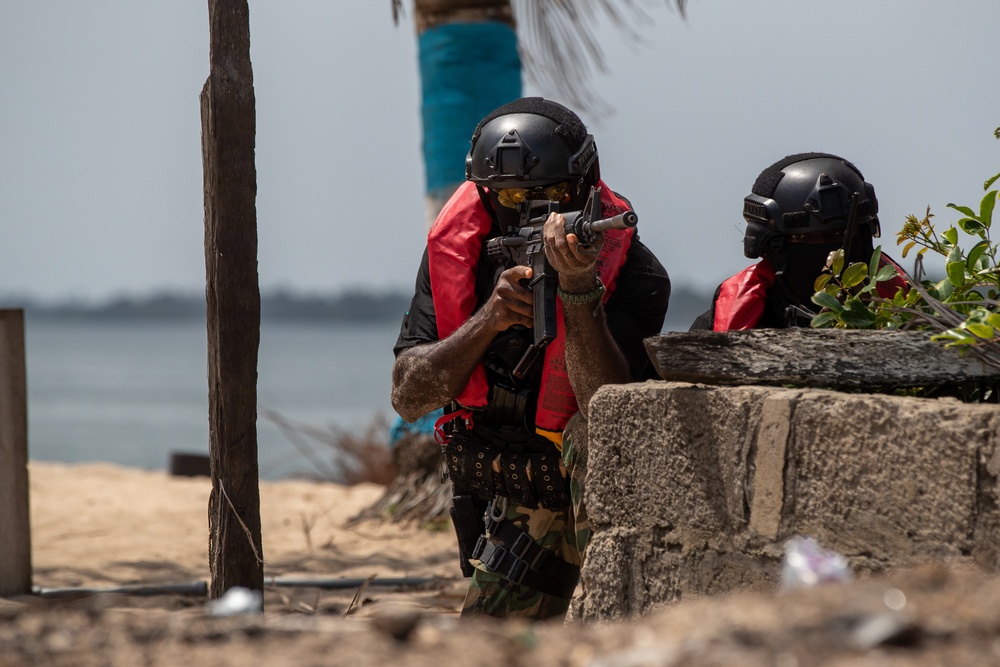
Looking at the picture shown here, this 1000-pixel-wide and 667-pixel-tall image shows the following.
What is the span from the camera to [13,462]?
5.12m

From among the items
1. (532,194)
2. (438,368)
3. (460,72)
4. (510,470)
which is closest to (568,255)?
(532,194)

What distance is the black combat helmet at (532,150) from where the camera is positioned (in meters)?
3.42

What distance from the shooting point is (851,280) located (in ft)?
9.87

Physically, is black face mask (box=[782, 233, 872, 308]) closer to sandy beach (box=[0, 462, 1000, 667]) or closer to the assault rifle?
the assault rifle

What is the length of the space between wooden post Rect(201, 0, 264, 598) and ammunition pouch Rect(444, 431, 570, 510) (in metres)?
0.67

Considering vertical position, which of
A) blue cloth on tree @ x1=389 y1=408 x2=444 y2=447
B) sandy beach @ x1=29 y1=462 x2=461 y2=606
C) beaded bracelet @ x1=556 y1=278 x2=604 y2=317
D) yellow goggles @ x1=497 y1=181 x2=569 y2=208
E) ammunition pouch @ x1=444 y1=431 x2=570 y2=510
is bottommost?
sandy beach @ x1=29 y1=462 x2=461 y2=606

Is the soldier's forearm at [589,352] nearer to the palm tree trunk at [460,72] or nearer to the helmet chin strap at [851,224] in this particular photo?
the helmet chin strap at [851,224]

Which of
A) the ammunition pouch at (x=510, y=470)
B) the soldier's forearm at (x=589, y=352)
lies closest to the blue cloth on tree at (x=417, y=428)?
the ammunition pouch at (x=510, y=470)

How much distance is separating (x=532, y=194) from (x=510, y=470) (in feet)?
2.77

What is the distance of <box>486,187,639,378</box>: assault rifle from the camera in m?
3.02

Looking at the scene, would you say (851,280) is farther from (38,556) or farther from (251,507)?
(38,556)

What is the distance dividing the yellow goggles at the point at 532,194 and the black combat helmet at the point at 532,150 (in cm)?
3

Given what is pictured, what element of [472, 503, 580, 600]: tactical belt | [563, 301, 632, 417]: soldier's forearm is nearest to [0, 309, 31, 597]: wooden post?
[472, 503, 580, 600]: tactical belt

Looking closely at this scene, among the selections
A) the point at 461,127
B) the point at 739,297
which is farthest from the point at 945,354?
the point at 461,127
